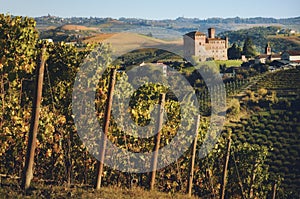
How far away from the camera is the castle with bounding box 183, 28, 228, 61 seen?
124625 millimetres

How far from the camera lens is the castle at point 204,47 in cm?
12462

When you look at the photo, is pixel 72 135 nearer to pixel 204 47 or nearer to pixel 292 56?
pixel 292 56

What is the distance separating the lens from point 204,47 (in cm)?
12706

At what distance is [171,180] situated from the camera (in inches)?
677

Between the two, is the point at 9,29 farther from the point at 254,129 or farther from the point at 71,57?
the point at 254,129

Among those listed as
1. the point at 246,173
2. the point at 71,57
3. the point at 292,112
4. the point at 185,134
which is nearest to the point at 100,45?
the point at 71,57

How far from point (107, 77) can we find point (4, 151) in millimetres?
4281

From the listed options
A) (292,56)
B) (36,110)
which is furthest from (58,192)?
(292,56)

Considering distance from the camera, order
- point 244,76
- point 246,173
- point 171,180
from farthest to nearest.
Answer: point 244,76, point 246,173, point 171,180

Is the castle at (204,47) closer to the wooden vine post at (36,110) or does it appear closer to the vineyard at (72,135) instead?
the vineyard at (72,135)

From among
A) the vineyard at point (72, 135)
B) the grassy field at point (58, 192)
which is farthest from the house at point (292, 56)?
the grassy field at point (58, 192)

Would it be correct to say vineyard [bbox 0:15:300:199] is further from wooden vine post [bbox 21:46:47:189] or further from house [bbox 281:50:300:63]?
house [bbox 281:50:300:63]

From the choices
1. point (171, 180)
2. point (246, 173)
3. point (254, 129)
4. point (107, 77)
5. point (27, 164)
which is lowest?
point (254, 129)

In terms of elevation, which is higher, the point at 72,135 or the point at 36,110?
the point at 36,110
